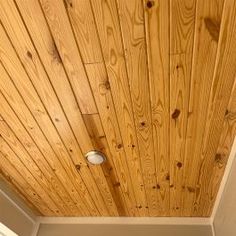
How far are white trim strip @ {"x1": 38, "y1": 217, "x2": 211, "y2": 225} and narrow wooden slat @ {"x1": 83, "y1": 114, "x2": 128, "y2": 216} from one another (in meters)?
0.18

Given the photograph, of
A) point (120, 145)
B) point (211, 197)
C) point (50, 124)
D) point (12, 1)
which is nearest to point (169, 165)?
point (120, 145)

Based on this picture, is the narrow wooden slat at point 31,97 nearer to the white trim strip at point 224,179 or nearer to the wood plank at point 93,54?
the wood plank at point 93,54

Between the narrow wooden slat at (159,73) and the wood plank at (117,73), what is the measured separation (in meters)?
0.10

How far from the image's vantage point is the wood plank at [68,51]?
2.93ft

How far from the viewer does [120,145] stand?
1457 mm

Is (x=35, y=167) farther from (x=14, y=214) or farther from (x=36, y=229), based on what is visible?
(x=36, y=229)

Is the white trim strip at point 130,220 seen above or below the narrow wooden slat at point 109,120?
above

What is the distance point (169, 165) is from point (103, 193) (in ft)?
1.86

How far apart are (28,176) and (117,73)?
105 centimetres

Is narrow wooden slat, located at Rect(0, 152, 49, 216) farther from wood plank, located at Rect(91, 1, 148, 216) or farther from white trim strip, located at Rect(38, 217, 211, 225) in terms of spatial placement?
wood plank, located at Rect(91, 1, 148, 216)

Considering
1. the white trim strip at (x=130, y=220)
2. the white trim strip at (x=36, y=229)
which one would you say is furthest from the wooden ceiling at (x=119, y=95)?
the white trim strip at (x=36, y=229)

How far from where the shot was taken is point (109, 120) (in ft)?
4.27

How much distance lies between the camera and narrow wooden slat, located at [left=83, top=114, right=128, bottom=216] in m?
1.32

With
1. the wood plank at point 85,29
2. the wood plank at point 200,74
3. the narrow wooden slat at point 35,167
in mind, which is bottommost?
the wood plank at point 85,29
